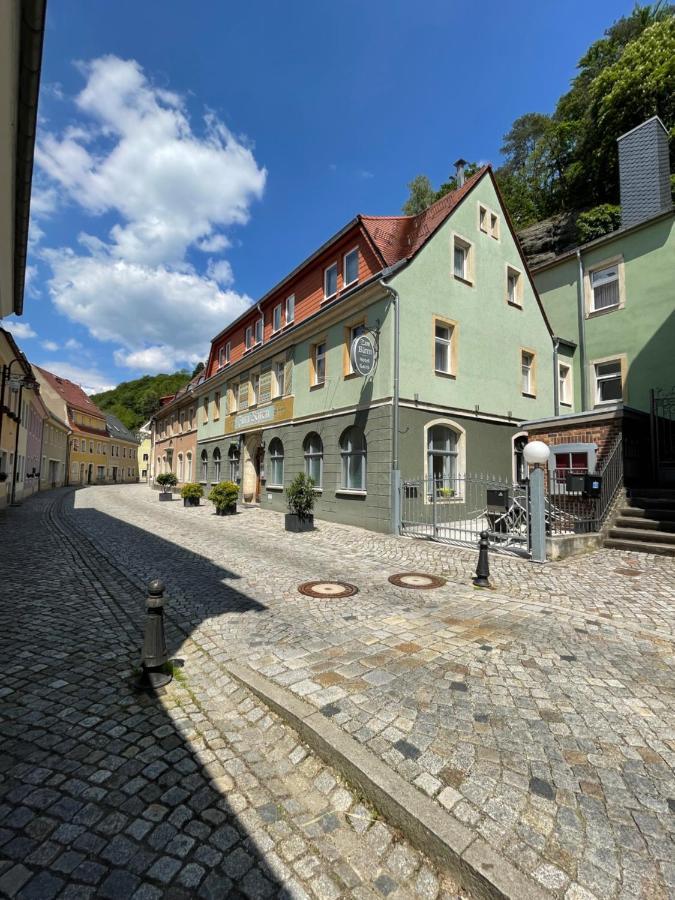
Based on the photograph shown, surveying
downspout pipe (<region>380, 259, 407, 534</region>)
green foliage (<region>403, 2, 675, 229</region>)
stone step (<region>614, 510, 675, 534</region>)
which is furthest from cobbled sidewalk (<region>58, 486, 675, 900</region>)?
green foliage (<region>403, 2, 675, 229</region>)

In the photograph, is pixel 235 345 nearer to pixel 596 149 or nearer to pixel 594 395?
pixel 594 395

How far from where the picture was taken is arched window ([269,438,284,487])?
63.5ft

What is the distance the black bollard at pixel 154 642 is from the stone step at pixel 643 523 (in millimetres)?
10329

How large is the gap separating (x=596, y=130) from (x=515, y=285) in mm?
16326

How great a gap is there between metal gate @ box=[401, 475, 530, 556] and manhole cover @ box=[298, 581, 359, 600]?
4.14m

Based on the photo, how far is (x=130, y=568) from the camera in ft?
26.7

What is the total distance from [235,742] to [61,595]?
190 inches

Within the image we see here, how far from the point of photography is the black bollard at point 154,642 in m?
3.79

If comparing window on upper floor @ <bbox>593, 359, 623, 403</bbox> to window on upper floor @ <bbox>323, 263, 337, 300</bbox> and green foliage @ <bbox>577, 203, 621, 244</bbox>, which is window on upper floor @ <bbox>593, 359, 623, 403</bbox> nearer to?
green foliage @ <bbox>577, 203, 621, 244</bbox>

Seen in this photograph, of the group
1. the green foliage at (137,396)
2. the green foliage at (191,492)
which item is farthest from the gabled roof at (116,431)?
the green foliage at (191,492)

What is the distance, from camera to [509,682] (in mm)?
3711

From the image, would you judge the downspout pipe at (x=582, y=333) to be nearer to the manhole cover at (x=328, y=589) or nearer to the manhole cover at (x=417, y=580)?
the manhole cover at (x=417, y=580)

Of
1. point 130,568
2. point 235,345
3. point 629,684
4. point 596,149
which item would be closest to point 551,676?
point 629,684

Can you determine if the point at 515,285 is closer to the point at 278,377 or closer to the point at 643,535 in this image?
the point at 278,377
